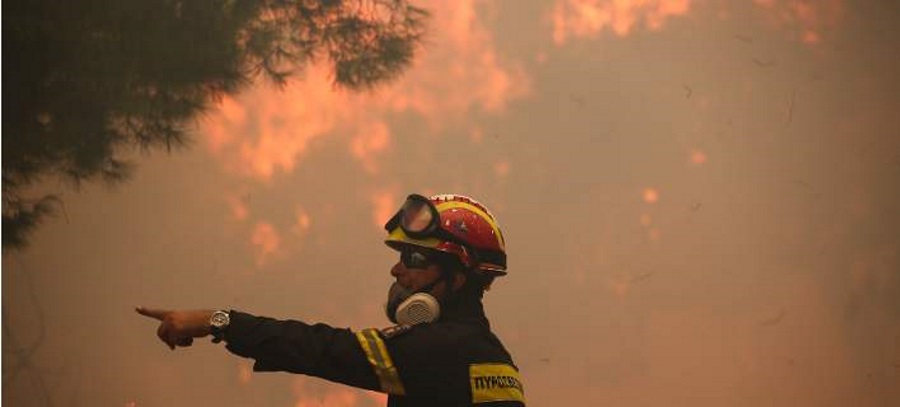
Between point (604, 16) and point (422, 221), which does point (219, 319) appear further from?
point (604, 16)

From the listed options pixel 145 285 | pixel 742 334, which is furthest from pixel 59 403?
pixel 742 334

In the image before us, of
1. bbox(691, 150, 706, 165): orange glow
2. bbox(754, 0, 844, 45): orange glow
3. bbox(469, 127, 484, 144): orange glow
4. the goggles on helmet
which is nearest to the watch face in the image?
the goggles on helmet

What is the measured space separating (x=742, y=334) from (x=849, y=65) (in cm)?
104

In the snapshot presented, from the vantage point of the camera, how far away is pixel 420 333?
6.27 ft

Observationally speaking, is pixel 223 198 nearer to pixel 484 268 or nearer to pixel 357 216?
pixel 357 216

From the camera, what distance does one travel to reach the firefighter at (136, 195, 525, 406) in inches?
71.1

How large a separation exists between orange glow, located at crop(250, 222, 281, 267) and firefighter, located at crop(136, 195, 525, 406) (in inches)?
43.4

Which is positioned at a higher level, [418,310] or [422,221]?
[422,221]

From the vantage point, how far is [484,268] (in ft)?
7.13

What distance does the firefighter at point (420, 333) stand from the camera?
1.80 metres

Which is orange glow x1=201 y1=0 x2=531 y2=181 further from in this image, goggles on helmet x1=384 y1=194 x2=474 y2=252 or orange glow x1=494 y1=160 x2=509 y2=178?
goggles on helmet x1=384 y1=194 x2=474 y2=252

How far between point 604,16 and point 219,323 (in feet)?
6.89

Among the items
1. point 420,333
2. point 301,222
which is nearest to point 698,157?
point 301,222

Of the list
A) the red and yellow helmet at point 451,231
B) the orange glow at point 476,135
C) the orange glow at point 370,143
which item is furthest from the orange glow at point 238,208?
the red and yellow helmet at point 451,231
